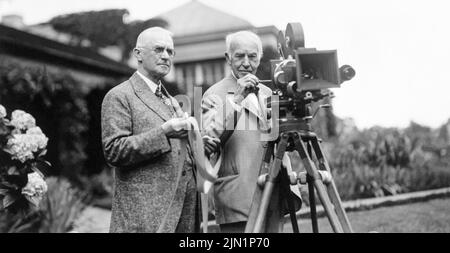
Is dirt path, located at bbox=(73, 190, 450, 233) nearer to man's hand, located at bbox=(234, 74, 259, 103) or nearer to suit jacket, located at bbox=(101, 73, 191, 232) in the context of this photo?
suit jacket, located at bbox=(101, 73, 191, 232)

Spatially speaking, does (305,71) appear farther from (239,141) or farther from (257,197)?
(257,197)

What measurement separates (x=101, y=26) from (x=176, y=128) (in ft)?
36.3

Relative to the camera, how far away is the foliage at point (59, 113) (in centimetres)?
750

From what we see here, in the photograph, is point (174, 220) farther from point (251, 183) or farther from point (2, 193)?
point (2, 193)

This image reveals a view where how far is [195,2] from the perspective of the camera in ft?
56.4

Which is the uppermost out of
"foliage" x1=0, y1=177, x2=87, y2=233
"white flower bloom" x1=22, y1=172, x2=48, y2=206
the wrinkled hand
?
the wrinkled hand

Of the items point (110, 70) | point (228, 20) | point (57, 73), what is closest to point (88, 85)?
point (57, 73)

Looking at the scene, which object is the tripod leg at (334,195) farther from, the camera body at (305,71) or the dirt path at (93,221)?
the dirt path at (93,221)

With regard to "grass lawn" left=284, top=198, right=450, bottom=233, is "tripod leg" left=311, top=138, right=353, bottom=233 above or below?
above

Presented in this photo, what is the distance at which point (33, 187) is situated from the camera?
3773 mm

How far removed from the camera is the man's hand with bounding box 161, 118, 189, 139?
→ 2438 millimetres

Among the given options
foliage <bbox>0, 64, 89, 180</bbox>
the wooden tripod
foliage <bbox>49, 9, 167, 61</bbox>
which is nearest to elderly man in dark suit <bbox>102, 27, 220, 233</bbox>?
the wooden tripod

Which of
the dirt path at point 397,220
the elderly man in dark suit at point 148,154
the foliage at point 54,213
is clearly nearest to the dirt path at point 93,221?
the dirt path at point 397,220

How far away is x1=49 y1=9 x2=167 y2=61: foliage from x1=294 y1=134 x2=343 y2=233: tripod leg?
909 cm
